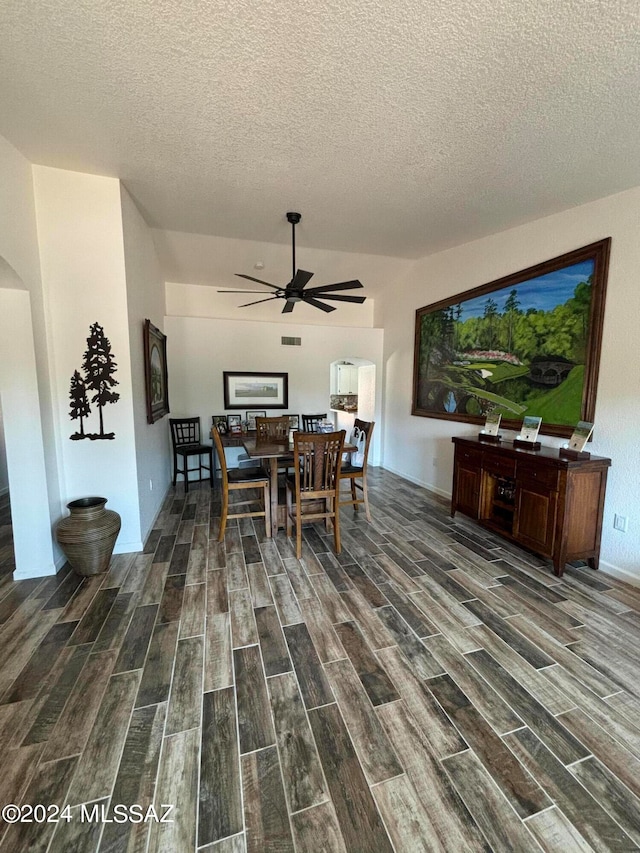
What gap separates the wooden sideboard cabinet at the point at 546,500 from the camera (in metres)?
2.78

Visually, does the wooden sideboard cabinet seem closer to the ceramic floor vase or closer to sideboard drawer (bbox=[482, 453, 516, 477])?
sideboard drawer (bbox=[482, 453, 516, 477])

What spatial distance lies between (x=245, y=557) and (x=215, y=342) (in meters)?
3.62

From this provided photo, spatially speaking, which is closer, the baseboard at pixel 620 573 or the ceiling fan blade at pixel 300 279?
the baseboard at pixel 620 573

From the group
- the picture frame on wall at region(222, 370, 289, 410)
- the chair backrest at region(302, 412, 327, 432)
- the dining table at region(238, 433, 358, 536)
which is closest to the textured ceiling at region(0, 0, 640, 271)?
the dining table at region(238, 433, 358, 536)

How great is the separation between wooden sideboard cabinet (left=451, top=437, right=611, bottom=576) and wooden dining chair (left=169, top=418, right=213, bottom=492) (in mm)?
3736

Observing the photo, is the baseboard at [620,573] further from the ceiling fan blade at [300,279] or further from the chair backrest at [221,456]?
the ceiling fan blade at [300,279]

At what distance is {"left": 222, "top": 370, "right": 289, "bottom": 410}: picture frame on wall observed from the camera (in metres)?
5.74

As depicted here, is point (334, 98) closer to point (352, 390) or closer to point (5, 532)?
point (5, 532)

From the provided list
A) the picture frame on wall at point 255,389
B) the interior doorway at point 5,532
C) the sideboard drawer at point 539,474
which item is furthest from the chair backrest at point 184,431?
the sideboard drawer at point 539,474

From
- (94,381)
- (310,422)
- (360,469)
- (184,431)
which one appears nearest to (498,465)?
(360,469)

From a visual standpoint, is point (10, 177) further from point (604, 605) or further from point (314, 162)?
point (604, 605)

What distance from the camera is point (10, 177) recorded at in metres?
2.40

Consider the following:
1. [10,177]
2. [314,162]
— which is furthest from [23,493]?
[314,162]

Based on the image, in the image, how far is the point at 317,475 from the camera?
3219mm
